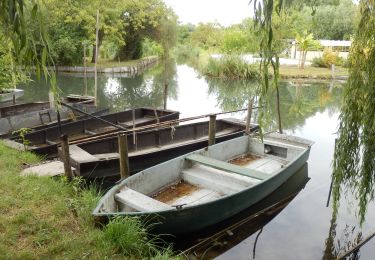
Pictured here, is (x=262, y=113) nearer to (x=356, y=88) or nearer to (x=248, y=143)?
(x=356, y=88)

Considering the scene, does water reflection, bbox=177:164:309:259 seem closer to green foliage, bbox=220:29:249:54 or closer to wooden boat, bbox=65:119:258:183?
wooden boat, bbox=65:119:258:183


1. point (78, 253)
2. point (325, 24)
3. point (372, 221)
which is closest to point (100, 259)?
point (78, 253)

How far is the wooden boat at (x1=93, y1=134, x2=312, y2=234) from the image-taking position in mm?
4969

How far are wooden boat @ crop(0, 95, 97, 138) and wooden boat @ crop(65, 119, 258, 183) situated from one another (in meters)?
2.04

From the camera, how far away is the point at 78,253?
3889mm

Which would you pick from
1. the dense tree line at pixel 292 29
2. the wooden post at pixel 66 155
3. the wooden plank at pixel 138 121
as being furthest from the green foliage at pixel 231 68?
the wooden post at pixel 66 155

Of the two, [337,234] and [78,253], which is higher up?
[78,253]

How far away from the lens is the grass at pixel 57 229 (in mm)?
3910

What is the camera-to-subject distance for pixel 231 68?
83.0 ft

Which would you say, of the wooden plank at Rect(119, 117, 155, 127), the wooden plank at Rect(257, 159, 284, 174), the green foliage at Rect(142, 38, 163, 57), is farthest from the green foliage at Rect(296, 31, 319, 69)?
the wooden plank at Rect(257, 159, 284, 174)

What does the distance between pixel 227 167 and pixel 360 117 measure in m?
2.63

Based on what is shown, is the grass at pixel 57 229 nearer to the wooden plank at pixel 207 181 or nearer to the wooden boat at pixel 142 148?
the wooden boat at pixel 142 148

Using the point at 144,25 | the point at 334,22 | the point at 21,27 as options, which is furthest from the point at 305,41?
the point at 21,27

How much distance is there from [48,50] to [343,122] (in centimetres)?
344
